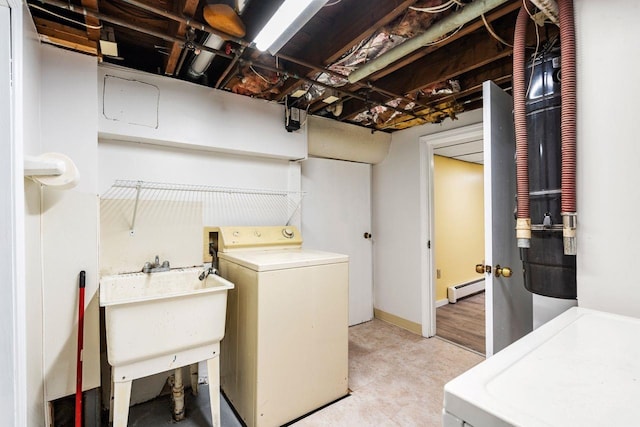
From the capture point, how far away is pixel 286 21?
1312 millimetres

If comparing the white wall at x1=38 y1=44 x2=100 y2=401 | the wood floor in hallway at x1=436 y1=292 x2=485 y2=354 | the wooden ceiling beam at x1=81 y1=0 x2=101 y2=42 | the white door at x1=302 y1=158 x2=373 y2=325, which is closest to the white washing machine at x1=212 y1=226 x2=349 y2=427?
the white wall at x1=38 y1=44 x2=100 y2=401

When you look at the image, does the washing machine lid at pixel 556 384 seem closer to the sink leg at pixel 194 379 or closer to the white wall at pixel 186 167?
the sink leg at pixel 194 379

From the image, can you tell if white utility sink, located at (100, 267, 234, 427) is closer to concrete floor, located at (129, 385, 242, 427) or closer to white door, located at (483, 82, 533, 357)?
concrete floor, located at (129, 385, 242, 427)

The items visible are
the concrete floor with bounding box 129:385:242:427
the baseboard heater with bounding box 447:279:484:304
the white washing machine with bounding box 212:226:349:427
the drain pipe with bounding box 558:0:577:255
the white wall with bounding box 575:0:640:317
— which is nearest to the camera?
the white wall with bounding box 575:0:640:317

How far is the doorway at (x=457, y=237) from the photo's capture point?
130 inches

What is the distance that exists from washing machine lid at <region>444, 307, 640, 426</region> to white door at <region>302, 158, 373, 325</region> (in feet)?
8.00

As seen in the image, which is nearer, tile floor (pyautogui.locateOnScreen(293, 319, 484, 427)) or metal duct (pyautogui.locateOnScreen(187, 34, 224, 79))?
metal duct (pyautogui.locateOnScreen(187, 34, 224, 79))

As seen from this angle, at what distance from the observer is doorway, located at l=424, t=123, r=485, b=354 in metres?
3.31

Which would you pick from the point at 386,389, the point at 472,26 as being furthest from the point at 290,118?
the point at 386,389

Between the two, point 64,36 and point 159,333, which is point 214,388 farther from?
point 64,36

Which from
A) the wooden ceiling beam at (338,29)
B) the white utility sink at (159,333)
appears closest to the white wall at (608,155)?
the wooden ceiling beam at (338,29)

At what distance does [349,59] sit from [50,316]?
90.0 inches

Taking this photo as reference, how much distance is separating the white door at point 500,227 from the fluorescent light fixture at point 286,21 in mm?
978

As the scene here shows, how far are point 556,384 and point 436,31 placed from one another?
1545mm
